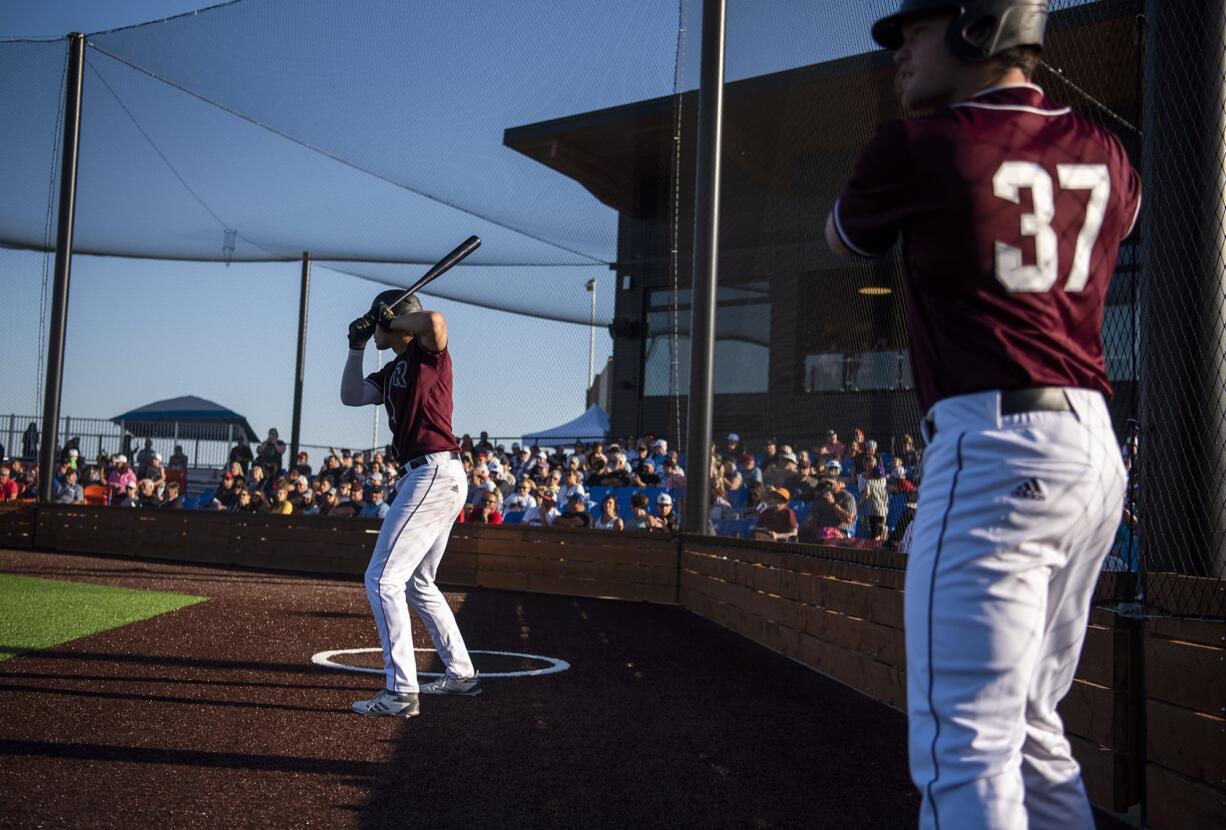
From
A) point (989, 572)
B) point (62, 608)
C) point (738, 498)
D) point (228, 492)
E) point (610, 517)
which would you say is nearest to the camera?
point (989, 572)

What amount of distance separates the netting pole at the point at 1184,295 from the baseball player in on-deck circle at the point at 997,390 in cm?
199

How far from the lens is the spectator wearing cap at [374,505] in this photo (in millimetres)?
16281

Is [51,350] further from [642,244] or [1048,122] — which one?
[1048,122]

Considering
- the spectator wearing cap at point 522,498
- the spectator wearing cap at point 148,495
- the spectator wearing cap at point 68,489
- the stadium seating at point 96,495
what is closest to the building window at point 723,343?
the spectator wearing cap at point 522,498

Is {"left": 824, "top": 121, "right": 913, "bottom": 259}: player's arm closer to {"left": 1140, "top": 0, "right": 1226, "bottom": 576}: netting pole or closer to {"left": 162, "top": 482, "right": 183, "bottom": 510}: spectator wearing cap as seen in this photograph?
{"left": 1140, "top": 0, "right": 1226, "bottom": 576}: netting pole

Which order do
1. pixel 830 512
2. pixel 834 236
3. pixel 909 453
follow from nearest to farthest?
pixel 834 236 → pixel 909 453 → pixel 830 512

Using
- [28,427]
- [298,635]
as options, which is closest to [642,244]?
[298,635]

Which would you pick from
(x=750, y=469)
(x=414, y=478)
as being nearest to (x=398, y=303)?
(x=414, y=478)

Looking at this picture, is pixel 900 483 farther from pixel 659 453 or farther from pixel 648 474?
pixel 659 453

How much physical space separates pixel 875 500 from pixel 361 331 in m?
3.00

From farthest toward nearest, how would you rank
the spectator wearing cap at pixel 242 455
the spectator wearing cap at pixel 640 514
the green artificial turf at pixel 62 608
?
the spectator wearing cap at pixel 242 455 → the spectator wearing cap at pixel 640 514 → the green artificial turf at pixel 62 608

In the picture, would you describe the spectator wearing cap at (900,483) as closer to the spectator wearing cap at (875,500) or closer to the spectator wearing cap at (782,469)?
the spectator wearing cap at (875,500)

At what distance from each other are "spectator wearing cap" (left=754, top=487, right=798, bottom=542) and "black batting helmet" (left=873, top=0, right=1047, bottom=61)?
5919 millimetres

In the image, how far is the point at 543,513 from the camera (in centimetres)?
1477
